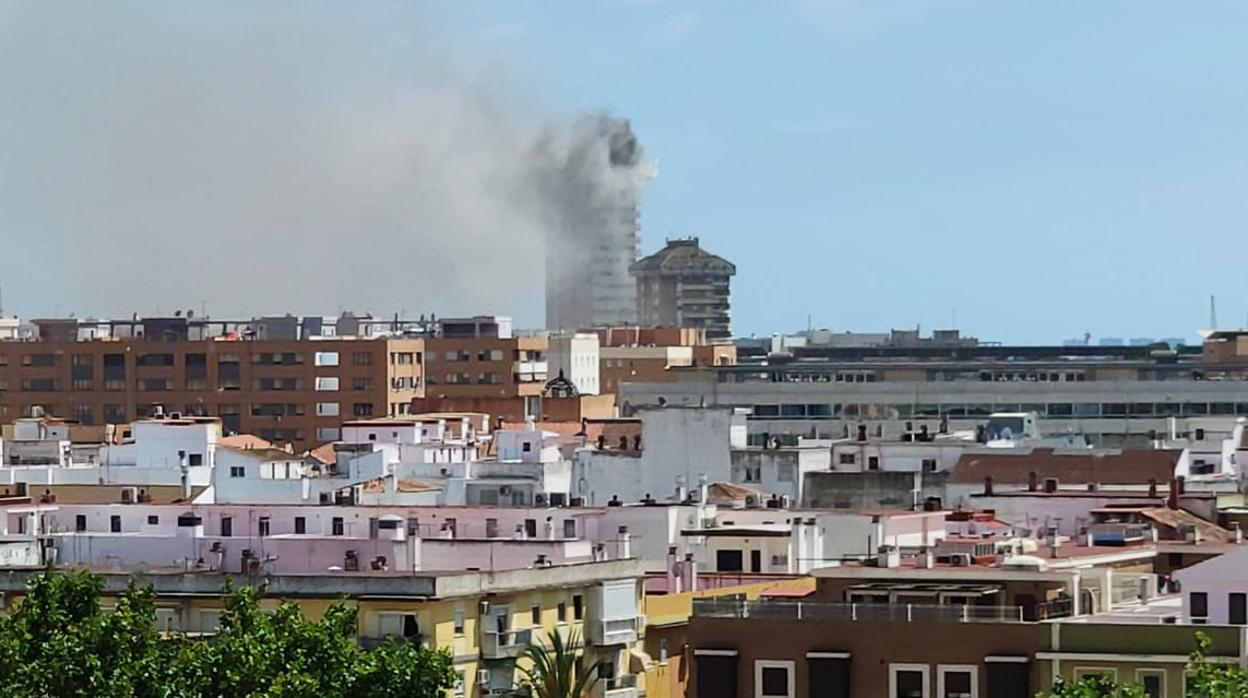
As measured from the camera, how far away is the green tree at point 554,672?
49.8m

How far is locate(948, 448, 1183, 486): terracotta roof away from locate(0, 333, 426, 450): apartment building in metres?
71.7

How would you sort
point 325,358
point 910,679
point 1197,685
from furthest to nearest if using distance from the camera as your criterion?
point 325,358
point 910,679
point 1197,685

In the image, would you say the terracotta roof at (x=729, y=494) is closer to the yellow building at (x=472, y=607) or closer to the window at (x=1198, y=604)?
the yellow building at (x=472, y=607)

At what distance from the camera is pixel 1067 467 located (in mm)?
89438

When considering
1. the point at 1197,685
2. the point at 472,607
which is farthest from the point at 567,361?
the point at 1197,685

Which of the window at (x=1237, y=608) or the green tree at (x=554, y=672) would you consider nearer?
the window at (x=1237, y=608)

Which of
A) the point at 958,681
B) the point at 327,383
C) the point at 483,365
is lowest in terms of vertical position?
the point at 958,681

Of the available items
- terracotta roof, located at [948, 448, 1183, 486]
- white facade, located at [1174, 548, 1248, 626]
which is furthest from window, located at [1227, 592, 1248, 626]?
terracotta roof, located at [948, 448, 1183, 486]

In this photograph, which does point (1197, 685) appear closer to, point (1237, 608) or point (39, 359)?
point (1237, 608)

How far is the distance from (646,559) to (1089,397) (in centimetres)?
8018

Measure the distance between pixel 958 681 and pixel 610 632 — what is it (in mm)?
7724

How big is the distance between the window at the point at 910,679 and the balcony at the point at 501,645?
6003 millimetres

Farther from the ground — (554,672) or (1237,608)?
(1237,608)

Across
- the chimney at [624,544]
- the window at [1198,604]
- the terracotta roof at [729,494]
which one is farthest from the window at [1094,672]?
the terracotta roof at [729,494]
